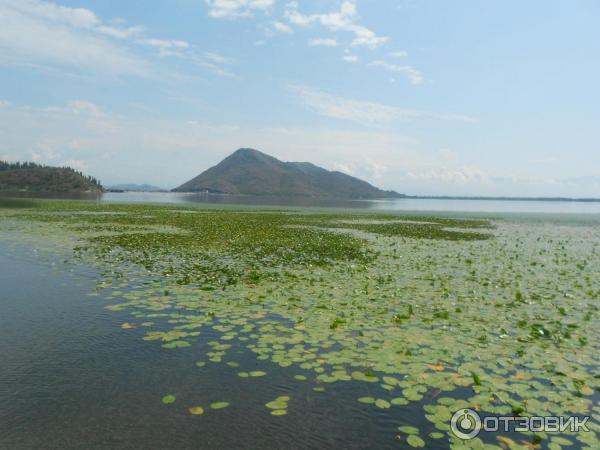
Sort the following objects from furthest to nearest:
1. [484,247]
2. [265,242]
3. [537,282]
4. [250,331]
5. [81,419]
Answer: [484,247], [265,242], [537,282], [250,331], [81,419]

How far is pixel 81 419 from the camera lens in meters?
6.79

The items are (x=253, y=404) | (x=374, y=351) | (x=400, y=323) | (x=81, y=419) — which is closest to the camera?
(x=81, y=419)

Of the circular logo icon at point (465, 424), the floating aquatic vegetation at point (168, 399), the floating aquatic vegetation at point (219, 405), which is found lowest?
the circular logo icon at point (465, 424)

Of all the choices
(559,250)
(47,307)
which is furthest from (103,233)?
(559,250)

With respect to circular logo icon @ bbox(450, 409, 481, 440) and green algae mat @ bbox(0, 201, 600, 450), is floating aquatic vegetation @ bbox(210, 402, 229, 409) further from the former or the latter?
circular logo icon @ bbox(450, 409, 481, 440)

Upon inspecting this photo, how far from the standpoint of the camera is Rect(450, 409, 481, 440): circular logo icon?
6719mm

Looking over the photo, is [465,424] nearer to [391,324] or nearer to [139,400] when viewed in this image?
[391,324]

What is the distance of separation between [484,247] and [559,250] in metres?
5.69

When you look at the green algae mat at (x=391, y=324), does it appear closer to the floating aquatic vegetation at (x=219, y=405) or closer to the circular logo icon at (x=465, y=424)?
the floating aquatic vegetation at (x=219, y=405)

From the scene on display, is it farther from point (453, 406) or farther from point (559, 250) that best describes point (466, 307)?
point (559, 250)

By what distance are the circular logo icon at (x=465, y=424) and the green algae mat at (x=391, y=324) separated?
162mm

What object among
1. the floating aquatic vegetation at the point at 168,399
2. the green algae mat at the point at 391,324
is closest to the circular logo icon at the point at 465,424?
the green algae mat at the point at 391,324

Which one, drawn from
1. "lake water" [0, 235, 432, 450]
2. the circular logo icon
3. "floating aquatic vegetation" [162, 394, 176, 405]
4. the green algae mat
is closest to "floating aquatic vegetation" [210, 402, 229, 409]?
the green algae mat

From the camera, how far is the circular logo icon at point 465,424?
6.72 m
